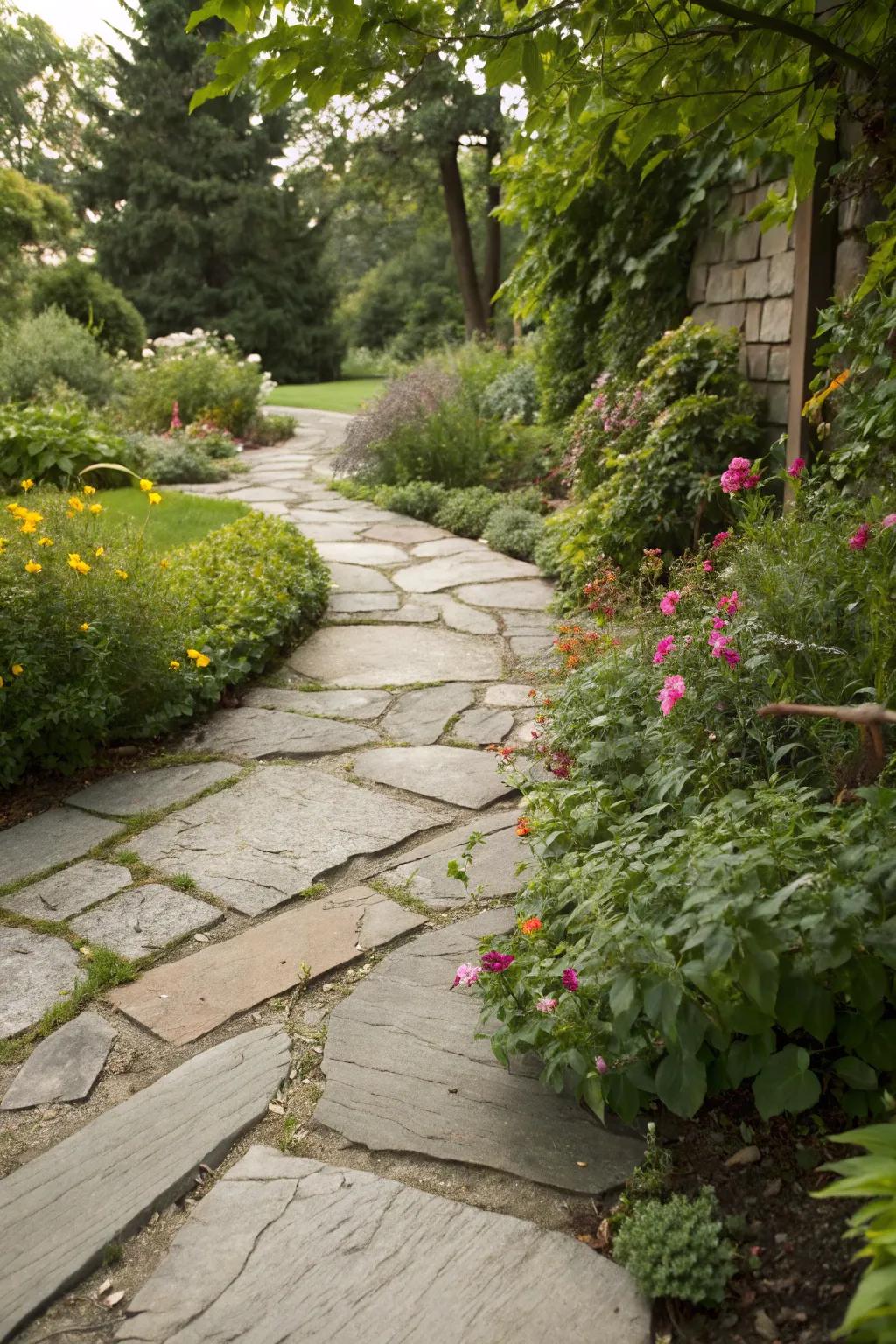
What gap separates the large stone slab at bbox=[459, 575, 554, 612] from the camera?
5031 mm

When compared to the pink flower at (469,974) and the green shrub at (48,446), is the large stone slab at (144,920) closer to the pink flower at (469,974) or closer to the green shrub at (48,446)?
the pink flower at (469,974)

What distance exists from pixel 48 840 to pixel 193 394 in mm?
8925

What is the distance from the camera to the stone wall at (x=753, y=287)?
4.65 m

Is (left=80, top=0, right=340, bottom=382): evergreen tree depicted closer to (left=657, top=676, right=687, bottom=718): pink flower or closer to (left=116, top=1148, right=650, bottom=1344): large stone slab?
(left=657, top=676, right=687, bottom=718): pink flower

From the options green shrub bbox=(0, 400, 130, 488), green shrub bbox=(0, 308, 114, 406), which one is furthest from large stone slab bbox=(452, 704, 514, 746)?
green shrub bbox=(0, 308, 114, 406)

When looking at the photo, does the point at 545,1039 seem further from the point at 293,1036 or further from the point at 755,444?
the point at 755,444

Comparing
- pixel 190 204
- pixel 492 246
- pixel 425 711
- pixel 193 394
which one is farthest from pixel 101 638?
pixel 190 204

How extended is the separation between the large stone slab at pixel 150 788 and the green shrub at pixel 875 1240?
7.93 ft

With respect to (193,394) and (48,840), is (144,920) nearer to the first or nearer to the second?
(48,840)

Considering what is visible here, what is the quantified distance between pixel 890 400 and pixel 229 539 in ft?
10.3

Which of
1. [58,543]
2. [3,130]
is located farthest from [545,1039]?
[3,130]

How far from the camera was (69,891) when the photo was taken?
8.63 ft

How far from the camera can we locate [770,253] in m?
4.76

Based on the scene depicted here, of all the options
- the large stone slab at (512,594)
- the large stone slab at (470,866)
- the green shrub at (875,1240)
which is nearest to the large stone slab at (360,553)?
the large stone slab at (512,594)
